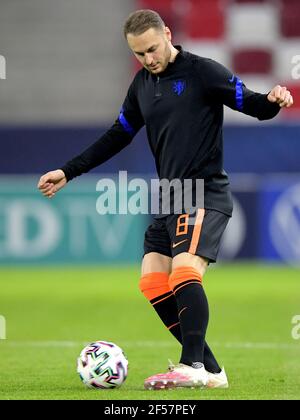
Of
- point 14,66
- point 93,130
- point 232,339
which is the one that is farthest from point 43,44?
point 232,339

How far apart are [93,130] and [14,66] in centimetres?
351

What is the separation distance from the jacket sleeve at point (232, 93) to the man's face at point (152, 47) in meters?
0.23

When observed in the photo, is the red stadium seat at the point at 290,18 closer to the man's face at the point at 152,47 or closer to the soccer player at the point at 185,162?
the soccer player at the point at 185,162

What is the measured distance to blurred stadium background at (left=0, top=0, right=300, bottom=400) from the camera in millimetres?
15172

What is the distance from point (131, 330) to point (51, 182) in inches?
131

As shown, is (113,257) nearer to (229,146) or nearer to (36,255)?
(36,255)

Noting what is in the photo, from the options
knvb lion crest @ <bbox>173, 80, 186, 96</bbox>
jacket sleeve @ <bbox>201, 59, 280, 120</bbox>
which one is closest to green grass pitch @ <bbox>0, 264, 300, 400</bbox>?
jacket sleeve @ <bbox>201, 59, 280, 120</bbox>

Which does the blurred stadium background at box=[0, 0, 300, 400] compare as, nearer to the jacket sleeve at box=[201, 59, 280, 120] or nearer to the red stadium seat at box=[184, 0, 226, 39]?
the red stadium seat at box=[184, 0, 226, 39]

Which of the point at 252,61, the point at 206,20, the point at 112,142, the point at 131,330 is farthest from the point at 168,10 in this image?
the point at 112,142

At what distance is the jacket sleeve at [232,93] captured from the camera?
6.03 m

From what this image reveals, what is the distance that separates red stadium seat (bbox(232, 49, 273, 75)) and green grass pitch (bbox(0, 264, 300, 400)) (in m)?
4.67

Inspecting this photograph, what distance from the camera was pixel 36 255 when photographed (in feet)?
50.2

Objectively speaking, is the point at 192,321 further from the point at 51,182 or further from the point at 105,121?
the point at 105,121

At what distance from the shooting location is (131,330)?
9.55 metres
